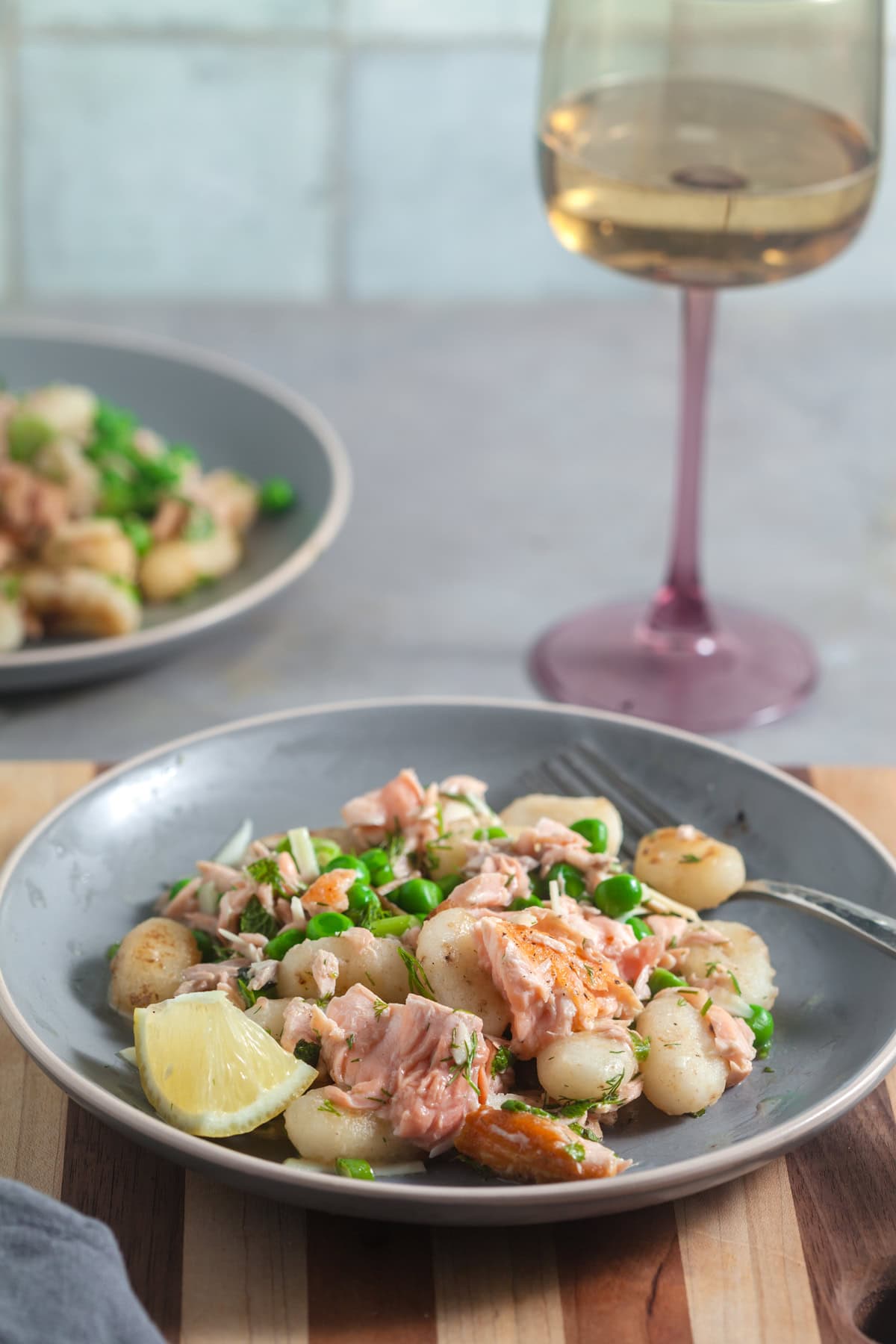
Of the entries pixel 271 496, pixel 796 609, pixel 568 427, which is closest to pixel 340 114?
pixel 568 427

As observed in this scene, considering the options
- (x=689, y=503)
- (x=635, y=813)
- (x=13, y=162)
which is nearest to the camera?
(x=635, y=813)

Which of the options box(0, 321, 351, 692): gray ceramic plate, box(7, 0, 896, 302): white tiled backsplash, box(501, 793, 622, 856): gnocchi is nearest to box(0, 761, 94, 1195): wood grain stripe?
box(501, 793, 622, 856): gnocchi

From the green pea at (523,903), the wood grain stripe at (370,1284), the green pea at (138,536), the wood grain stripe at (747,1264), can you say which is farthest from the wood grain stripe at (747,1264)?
the green pea at (138,536)

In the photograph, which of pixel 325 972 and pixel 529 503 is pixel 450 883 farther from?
pixel 529 503

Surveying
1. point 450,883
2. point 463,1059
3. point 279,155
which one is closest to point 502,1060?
point 463,1059

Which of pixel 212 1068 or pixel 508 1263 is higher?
pixel 212 1068

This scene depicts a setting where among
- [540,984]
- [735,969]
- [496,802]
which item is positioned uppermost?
[540,984]
